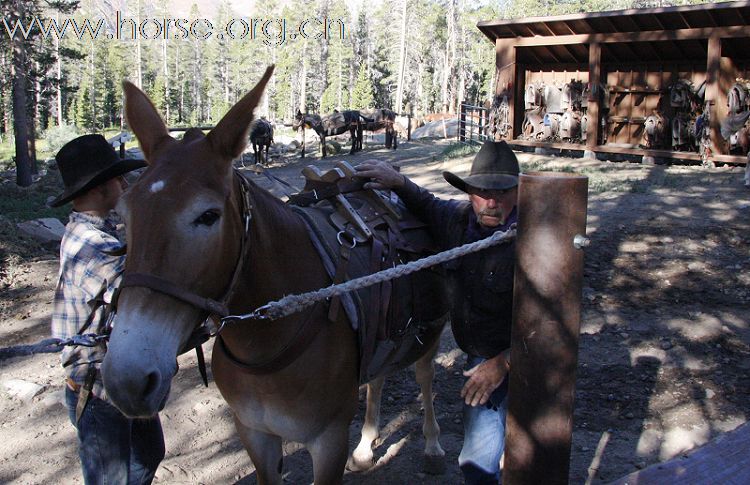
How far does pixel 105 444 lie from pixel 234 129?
5.44 ft

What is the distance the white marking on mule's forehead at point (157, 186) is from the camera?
1.92 m

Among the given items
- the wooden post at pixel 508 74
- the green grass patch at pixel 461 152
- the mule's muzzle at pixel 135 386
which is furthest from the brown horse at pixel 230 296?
the wooden post at pixel 508 74

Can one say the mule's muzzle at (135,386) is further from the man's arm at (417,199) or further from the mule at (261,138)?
the mule at (261,138)

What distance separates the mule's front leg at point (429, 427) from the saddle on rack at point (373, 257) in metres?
0.69

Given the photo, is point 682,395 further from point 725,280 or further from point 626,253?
point 626,253

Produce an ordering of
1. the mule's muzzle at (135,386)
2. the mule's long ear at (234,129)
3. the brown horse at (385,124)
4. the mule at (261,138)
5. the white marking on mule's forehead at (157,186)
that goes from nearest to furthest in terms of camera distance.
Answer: the mule's muzzle at (135,386) → the white marking on mule's forehead at (157,186) → the mule's long ear at (234,129) → the mule at (261,138) → the brown horse at (385,124)

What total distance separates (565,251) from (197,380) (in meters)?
4.42

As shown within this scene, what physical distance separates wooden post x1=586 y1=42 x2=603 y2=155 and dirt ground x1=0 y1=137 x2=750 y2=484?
7.62 meters

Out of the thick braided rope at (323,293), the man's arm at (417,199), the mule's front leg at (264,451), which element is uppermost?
the man's arm at (417,199)

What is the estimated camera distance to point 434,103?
270 ft

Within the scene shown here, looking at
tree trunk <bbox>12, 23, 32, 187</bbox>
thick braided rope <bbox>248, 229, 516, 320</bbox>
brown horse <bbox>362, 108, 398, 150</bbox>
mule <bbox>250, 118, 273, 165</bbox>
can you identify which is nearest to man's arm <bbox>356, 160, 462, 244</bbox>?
thick braided rope <bbox>248, 229, 516, 320</bbox>

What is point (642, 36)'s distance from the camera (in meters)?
15.0

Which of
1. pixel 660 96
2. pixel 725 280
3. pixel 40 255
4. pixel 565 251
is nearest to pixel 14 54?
pixel 40 255

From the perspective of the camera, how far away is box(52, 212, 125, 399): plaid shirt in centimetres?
265
